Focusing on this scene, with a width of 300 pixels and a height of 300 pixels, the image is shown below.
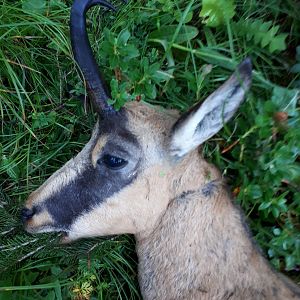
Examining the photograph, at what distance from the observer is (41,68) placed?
5113 millimetres

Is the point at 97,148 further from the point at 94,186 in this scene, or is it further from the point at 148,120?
the point at 148,120

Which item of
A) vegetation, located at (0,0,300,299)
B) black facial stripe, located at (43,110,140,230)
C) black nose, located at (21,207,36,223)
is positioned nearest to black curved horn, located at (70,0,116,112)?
black facial stripe, located at (43,110,140,230)

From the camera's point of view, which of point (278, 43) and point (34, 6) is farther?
point (34, 6)

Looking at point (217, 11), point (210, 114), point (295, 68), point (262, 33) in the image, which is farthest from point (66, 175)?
point (295, 68)

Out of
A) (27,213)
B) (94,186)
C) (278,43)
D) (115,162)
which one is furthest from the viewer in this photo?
(278,43)

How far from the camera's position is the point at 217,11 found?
14.7 ft

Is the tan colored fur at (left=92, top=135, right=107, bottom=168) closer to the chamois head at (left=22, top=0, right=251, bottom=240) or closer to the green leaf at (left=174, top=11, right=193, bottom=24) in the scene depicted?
the chamois head at (left=22, top=0, right=251, bottom=240)

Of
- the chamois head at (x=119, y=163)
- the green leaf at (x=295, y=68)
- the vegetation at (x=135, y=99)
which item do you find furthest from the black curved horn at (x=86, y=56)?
the green leaf at (x=295, y=68)

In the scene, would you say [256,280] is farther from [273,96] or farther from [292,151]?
[273,96]

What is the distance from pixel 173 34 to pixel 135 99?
96 centimetres

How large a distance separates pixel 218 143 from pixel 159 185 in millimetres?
1081

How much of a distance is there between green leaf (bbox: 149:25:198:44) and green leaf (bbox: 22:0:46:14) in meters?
0.94

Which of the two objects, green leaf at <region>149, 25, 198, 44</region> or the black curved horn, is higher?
the black curved horn

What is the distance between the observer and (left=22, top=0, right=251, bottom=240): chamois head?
3.55m
